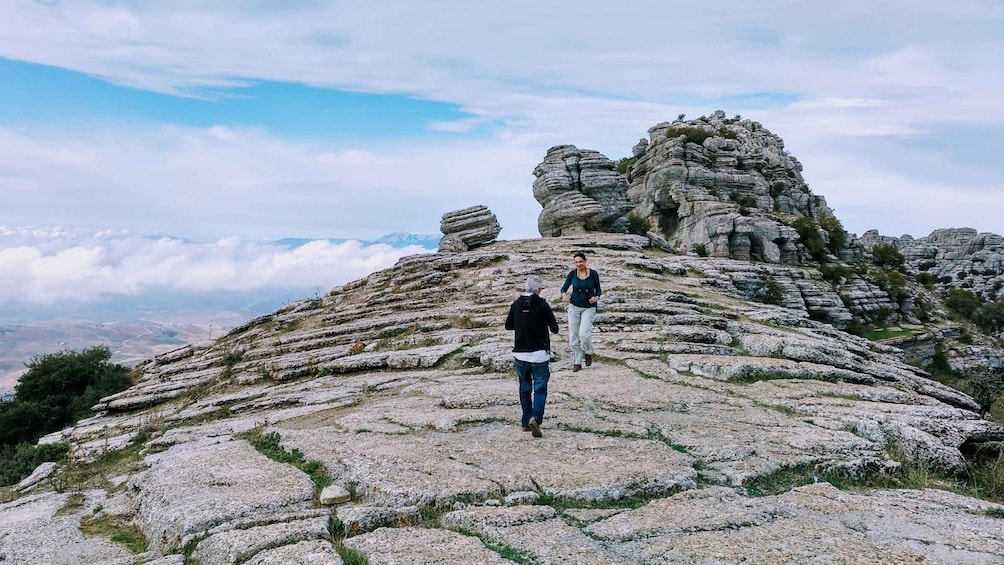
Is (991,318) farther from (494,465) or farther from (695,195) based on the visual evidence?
(494,465)

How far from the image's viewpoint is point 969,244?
507 ft

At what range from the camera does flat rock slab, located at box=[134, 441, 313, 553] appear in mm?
7898

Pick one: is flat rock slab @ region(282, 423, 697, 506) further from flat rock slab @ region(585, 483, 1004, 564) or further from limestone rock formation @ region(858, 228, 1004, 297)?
limestone rock formation @ region(858, 228, 1004, 297)

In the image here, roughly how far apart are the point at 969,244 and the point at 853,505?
187556mm

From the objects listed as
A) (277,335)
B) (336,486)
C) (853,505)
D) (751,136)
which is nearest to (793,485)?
(853,505)

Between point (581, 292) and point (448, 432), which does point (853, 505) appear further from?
point (581, 292)

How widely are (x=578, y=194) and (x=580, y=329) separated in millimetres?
32037

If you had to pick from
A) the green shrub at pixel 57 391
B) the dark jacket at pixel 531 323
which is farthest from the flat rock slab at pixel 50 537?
the green shrub at pixel 57 391

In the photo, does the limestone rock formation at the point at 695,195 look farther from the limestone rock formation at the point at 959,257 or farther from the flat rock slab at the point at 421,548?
the limestone rock formation at the point at 959,257

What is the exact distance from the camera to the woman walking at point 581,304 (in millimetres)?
15609

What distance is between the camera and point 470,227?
39062mm

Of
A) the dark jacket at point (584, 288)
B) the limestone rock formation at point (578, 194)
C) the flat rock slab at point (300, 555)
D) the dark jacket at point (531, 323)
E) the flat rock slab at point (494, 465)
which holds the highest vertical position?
the limestone rock formation at point (578, 194)

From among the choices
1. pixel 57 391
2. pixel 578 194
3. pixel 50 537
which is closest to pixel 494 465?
pixel 50 537

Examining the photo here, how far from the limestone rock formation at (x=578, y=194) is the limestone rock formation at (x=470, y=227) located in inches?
312
